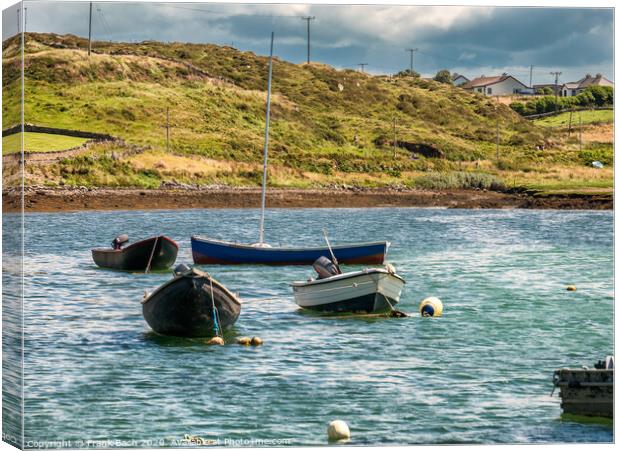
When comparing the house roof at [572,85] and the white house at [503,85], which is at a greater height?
the white house at [503,85]

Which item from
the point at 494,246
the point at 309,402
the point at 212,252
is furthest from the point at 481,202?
the point at 309,402

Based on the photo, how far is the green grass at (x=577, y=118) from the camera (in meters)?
25.1

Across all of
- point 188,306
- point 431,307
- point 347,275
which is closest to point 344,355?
point 188,306

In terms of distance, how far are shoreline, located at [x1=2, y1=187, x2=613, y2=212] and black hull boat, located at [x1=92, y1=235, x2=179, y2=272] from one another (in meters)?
8.39

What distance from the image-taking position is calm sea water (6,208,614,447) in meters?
19.9

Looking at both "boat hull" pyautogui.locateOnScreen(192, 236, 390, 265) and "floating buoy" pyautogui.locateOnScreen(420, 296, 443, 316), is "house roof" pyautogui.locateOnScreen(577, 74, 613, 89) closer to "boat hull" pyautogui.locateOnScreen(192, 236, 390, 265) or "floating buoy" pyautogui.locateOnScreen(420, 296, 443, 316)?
"floating buoy" pyautogui.locateOnScreen(420, 296, 443, 316)

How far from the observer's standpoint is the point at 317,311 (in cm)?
3028

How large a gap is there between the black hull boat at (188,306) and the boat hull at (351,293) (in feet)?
12.9

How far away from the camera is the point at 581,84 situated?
79.6ft

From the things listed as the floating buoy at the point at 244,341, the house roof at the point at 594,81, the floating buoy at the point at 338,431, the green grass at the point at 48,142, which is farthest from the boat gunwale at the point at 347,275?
the green grass at the point at 48,142

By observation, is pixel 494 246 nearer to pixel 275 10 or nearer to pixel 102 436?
pixel 275 10

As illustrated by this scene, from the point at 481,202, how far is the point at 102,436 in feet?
87.3

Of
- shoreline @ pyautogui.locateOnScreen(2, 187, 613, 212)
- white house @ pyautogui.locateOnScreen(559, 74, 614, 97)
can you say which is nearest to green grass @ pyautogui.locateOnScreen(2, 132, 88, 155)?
shoreline @ pyautogui.locateOnScreen(2, 187, 613, 212)

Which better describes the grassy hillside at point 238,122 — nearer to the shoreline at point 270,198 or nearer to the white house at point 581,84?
the shoreline at point 270,198
